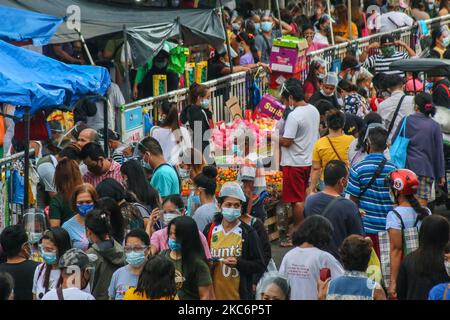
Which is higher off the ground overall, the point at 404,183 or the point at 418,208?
the point at 404,183

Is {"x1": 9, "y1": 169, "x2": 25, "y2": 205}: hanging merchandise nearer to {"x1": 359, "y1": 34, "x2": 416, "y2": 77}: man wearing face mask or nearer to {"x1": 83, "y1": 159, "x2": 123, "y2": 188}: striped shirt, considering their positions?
{"x1": 83, "y1": 159, "x2": 123, "y2": 188}: striped shirt

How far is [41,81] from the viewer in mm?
13359

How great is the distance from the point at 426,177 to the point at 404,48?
865cm

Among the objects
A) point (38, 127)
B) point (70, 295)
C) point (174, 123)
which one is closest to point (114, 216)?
point (70, 295)

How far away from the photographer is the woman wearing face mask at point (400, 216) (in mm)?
10812

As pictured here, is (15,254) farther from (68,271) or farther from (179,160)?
(179,160)

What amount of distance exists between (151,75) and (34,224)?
286 inches

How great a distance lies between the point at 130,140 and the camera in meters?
16.2

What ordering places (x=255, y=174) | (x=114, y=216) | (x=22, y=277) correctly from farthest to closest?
(x=255, y=174), (x=114, y=216), (x=22, y=277)

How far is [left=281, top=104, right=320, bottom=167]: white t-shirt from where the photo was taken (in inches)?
587

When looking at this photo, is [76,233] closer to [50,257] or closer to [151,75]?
[50,257]

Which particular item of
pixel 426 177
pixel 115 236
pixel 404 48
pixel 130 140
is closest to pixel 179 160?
pixel 130 140

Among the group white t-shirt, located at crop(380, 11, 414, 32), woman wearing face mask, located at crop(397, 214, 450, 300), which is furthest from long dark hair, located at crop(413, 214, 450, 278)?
white t-shirt, located at crop(380, 11, 414, 32)

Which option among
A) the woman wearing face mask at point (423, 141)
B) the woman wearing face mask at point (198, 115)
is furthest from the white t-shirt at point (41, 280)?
the woman wearing face mask at point (198, 115)
